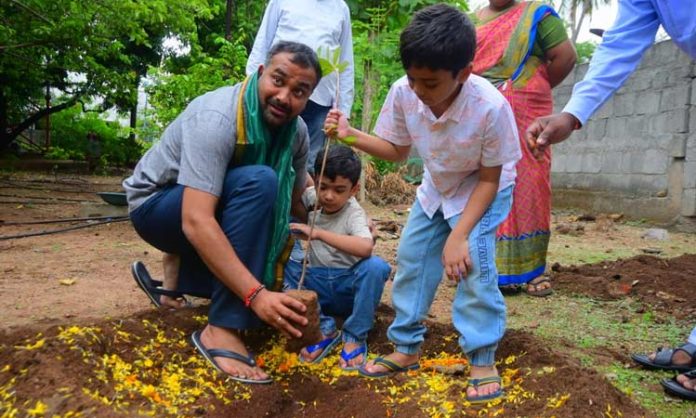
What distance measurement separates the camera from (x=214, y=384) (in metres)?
2.03

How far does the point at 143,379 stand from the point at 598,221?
6129mm

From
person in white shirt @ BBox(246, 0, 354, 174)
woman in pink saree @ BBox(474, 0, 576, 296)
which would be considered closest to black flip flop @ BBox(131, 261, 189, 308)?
person in white shirt @ BBox(246, 0, 354, 174)

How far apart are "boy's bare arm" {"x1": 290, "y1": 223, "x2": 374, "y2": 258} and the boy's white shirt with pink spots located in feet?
1.05

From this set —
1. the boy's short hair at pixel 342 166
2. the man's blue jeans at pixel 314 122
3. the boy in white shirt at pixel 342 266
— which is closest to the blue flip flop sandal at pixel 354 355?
the boy in white shirt at pixel 342 266

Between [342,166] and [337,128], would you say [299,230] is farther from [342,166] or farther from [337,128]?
[337,128]

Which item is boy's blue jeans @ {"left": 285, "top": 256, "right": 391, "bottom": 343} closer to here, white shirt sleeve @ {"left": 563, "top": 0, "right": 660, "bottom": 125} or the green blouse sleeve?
white shirt sleeve @ {"left": 563, "top": 0, "right": 660, "bottom": 125}

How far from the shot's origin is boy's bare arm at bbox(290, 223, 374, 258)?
2.44 meters

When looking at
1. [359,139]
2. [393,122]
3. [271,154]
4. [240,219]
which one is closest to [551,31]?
[393,122]

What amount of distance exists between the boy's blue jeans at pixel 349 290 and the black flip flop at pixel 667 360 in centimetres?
100

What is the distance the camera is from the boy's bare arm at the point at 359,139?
216cm

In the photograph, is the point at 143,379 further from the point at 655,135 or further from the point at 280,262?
the point at 655,135

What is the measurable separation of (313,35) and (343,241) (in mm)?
1752

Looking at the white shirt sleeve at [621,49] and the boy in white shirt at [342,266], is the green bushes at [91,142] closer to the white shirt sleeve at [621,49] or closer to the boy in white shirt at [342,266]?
the boy in white shirt at [342,266]

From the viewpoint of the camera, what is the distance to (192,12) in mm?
8078
